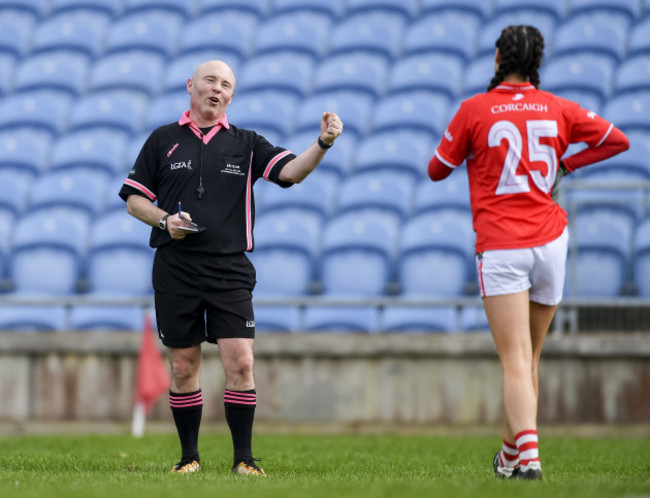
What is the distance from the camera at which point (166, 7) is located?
604 inches

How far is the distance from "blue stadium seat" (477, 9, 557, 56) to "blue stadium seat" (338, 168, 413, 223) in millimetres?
3017

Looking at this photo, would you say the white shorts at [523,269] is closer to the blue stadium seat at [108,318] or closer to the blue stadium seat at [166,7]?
the blue stadium seat at [108,318]

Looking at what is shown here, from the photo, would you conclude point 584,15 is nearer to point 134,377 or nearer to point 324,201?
point 324,201

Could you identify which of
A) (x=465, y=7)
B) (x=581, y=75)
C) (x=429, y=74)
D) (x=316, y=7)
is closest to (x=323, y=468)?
(x=581, y=75)

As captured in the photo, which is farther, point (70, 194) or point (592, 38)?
point (592, 38)

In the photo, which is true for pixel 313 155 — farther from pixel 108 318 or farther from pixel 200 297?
pixel 108 318

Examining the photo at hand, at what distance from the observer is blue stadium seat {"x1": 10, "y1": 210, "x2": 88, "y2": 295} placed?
10.8 metres

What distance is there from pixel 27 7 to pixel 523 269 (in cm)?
1294

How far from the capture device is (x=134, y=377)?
9094 millimetres

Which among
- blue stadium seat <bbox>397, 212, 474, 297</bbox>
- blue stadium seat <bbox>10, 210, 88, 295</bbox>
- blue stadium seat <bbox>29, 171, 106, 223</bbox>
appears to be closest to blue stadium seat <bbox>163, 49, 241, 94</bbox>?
blue stadium seat <bbox>29, 171, 106, 223</bbox>

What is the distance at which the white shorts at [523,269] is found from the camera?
14.3ft

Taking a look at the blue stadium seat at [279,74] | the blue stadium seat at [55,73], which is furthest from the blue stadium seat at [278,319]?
the blue stadium seat at [55,73]

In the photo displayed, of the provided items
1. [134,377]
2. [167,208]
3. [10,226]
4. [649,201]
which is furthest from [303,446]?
[10,226]

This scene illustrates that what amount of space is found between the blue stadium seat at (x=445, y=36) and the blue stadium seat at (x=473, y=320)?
515 cm
